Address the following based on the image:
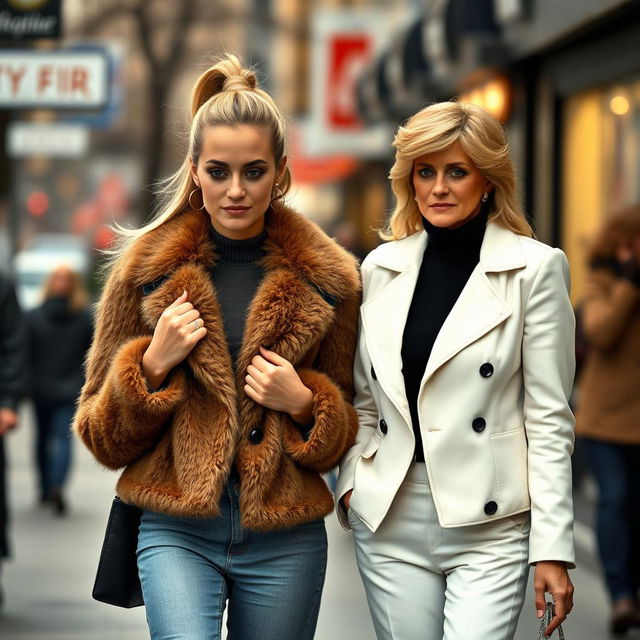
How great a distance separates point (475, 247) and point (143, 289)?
94 centimetres

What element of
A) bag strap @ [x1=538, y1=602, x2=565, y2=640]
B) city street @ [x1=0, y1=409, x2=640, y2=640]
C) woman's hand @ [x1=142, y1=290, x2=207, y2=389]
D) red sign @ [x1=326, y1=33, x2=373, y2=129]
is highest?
red sign @ [x1=326, y1=33, x2=373, y2=129]

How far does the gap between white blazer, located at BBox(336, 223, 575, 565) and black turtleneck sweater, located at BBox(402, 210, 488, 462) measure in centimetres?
4

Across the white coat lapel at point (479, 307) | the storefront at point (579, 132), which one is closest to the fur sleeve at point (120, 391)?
the white coat lapel at point (479, 307)

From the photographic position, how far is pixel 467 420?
3.91 meters

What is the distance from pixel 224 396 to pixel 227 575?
490 millimetres

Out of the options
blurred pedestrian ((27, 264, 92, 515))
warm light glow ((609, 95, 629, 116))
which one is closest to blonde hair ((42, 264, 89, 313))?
blurred pedestrian ((27, 264, 92, 515))

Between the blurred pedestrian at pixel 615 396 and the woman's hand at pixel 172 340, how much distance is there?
3.88m

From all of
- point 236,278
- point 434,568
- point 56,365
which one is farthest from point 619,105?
point 434,568

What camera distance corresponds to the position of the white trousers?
3855 millimetres

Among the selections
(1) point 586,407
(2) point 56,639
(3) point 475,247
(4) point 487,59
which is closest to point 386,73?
(4) point 487,59

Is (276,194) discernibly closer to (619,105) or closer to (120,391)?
(120,391)

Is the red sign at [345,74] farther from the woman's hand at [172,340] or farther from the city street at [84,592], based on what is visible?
the woman's hand at [172,340]

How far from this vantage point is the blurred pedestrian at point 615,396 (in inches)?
288

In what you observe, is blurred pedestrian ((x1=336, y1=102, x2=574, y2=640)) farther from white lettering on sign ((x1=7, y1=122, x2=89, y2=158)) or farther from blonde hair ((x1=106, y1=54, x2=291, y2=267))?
white lettering on sign ((x1=7, y1=122, x2=89, y2=158))
